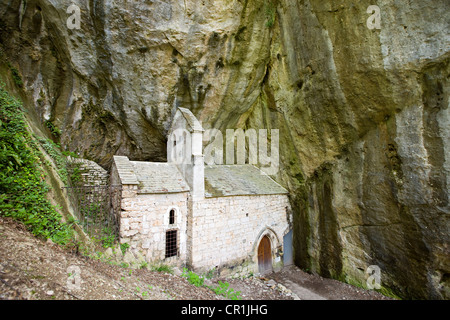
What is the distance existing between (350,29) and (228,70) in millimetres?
5678

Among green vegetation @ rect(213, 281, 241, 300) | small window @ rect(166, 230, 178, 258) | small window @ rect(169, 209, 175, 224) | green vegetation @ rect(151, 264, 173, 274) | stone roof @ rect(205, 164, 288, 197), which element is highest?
stone roof @ rect(205, 164, 288, 197)

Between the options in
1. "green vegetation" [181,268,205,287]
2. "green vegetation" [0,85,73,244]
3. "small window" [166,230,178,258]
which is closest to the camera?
"green vegetation" [0,85,73,244]

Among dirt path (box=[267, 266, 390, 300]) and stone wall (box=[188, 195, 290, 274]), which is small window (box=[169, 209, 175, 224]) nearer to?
stone wall (box=[188, 195, 290, 274])

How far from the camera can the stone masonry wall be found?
25.9ft

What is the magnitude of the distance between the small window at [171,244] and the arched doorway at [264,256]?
4.76m

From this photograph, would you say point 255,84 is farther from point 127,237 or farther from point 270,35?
point 127,237

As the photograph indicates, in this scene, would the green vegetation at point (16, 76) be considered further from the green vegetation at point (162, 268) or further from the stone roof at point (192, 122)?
the green vegetation at point (162, 268)

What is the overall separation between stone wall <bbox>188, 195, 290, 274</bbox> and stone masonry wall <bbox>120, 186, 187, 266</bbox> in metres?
0.46

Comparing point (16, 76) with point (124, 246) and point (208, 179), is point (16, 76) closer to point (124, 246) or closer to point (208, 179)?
point (124, 246)

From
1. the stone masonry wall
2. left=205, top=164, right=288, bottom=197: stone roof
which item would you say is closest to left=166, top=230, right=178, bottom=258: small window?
the stone masonry wall

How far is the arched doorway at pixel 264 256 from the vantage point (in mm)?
11319

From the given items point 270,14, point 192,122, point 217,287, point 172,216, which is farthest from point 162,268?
point 270,14

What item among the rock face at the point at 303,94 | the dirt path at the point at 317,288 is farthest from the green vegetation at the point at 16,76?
the dirt path at the point at 317,288

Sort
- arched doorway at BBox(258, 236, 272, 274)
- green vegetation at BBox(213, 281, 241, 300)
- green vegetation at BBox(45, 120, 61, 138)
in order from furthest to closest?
arched doorway at BBox(258, 236, 272, 274)
green vegetation at BBox(45, 120, 61, 138)
green vegetation at BBox(213, 281, 241, 300)
